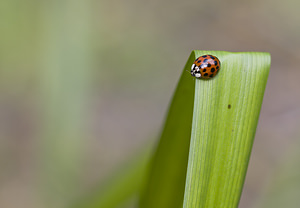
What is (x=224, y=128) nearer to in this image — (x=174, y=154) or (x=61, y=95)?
(x=174, y=154)

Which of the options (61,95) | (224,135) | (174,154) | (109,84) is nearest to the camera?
(224,135)

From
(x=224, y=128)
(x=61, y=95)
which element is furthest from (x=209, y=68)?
(x=61, y=95)

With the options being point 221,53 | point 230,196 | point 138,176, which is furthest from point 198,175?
point 138,176

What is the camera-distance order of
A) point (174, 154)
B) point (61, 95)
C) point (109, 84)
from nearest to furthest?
point (174, 154) < point (61, 95) < point (109, 84)

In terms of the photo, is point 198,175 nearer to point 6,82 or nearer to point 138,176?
point 138,176

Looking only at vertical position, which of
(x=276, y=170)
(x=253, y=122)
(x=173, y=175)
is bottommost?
(x=276, y=170)

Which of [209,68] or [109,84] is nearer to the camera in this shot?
[209,68]
